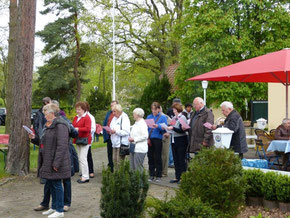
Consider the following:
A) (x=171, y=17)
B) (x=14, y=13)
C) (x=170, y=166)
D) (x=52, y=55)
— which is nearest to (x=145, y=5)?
(x=171, y=17)

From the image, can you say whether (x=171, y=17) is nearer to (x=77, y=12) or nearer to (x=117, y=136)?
(x=77, y=12)

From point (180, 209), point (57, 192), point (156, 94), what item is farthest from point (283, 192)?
point (156, 94)

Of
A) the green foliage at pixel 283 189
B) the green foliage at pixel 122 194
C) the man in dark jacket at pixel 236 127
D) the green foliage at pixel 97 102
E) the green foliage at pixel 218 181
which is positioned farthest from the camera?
the green foliage at pixel 97 102

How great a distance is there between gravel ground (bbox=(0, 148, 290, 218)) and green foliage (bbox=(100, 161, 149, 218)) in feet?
2.29

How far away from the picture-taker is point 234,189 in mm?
4961

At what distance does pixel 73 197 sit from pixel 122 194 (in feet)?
10.4

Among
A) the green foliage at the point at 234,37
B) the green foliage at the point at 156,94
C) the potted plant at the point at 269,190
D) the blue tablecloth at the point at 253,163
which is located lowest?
the potted plant at the point at 269,190

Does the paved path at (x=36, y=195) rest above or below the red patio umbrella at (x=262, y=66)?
below

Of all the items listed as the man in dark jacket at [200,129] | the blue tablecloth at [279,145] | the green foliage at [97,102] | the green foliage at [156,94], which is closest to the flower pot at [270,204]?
the man in dark jacket at [200,129]

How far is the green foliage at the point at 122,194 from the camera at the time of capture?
4434 mm

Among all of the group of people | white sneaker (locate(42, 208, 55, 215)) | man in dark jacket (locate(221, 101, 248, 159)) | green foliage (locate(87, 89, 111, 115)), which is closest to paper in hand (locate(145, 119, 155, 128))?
the group of people

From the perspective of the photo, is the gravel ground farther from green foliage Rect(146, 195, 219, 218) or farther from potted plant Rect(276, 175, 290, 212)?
green foliage Rect(146, 195, 219, 218)

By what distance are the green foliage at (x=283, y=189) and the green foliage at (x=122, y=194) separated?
230 centimetres

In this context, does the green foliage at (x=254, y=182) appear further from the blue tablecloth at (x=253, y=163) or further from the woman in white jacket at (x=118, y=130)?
the woman in white jacket at (x=118, y=130)
